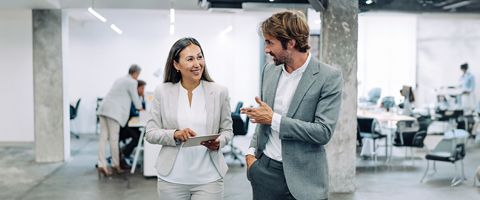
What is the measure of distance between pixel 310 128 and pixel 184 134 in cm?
68

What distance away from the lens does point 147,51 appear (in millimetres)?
11477

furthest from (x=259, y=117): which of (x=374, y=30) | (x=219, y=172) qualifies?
(x=374, y=30)

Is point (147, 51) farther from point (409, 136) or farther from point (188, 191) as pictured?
point (188, 191)

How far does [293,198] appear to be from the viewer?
2.28 metres

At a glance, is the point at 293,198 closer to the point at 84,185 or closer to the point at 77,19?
the point at 84,185

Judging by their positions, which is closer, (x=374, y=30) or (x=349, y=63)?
(x=349, y=63)

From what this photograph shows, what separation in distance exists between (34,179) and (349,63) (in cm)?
430

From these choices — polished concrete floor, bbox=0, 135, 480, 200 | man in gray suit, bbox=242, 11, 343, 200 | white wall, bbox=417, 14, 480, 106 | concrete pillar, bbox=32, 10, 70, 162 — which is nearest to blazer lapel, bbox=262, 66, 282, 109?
man in gray suit, bbox=242, 11, 343, 200

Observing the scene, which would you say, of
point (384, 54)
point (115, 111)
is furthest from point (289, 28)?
point (384, 54)

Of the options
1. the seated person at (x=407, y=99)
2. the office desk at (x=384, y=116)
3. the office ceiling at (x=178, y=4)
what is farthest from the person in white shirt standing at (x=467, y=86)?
the office desk at (x=384, y=116)

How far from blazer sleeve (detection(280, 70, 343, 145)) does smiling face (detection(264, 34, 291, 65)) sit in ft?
0.68

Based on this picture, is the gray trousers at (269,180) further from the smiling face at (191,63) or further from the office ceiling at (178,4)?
the office ceiling at (178,4)

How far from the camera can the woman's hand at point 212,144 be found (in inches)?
102

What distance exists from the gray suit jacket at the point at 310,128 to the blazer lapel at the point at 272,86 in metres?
0.13
